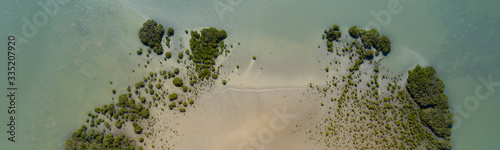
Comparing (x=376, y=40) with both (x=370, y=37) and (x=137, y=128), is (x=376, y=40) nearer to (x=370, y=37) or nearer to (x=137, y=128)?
(x=370, y=37)

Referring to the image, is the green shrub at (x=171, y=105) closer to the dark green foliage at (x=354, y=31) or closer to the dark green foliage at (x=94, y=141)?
the dark green foliage at (x=94, y=141)

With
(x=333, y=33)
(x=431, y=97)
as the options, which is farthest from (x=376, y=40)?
(x=431, y=97)

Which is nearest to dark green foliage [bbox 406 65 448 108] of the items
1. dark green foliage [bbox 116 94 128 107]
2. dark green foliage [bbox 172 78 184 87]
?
dark green foliage [bbox 172 78 184 87]

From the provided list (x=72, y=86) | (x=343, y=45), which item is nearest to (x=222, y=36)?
(x=343, y=45)

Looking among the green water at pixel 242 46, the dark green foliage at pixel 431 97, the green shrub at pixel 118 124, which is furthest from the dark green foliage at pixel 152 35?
the dark green foliage at pixel 431 97

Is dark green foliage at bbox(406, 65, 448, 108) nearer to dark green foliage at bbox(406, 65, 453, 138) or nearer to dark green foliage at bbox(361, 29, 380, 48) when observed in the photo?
dark green foliage at bbox(406, 65, 453, 138)

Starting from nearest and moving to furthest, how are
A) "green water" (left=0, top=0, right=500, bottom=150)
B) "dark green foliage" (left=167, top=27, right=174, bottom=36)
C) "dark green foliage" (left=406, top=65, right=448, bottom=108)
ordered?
1. "dark green foliage" (left=406, top=65, right=448, bottom=108)
2. "dark green foliage" (left=167, top=27, right=174, bottom=36)
3. "green water" (left=0, top=0, right=500, bottom=150)
